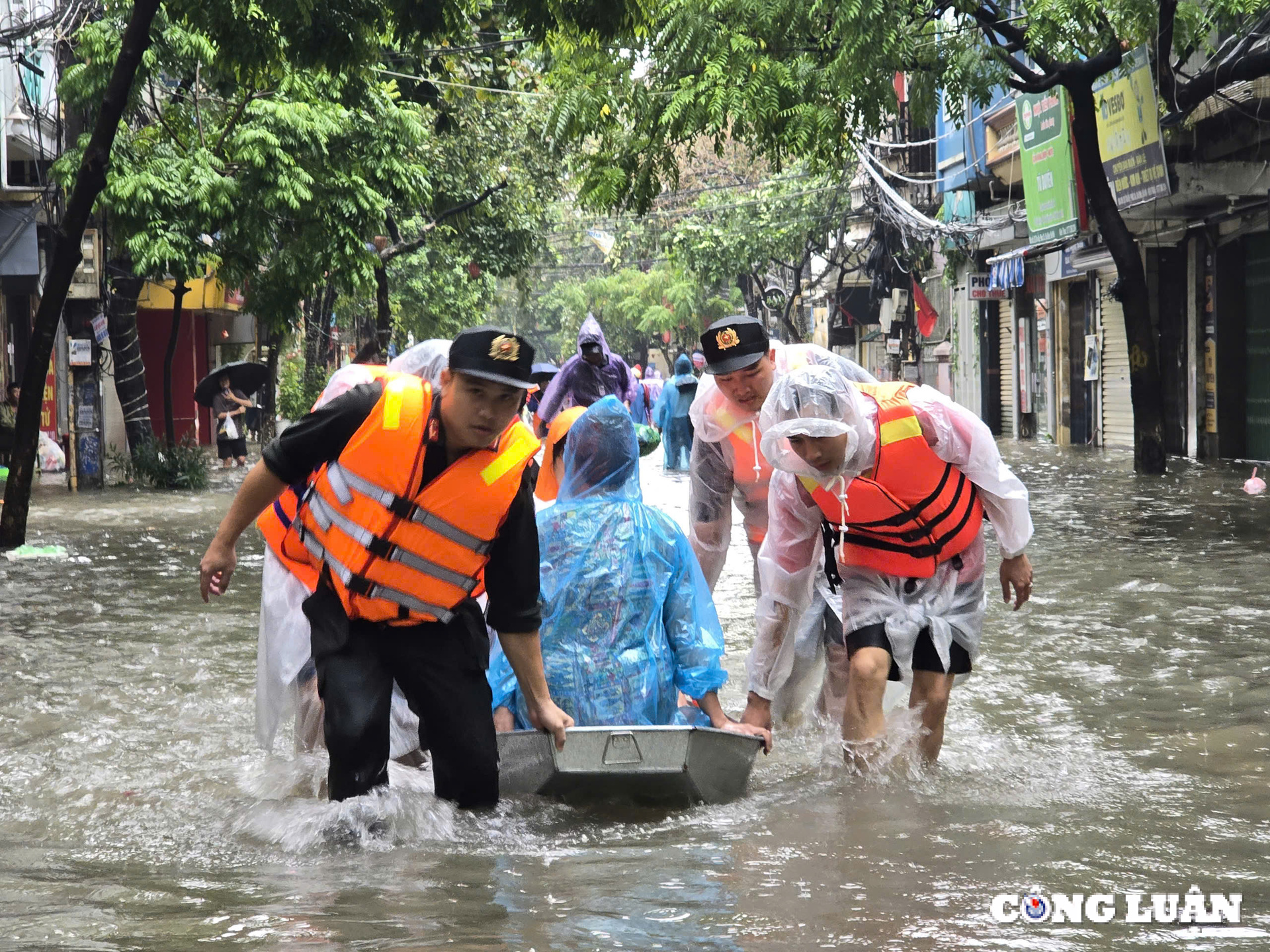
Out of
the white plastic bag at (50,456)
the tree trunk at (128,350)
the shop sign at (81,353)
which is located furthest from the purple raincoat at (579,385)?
the white plastic bag at (50,456)

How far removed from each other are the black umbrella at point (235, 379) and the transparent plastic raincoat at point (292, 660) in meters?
20.9

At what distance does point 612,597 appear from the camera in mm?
5020

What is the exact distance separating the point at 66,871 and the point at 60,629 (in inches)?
208

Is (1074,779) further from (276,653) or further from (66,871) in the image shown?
(66,871)

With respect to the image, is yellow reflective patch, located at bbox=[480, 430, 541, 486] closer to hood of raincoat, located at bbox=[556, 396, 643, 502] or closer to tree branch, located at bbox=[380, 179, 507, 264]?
hood of raincoat, located at bbox=[556, 396, 643, 502]

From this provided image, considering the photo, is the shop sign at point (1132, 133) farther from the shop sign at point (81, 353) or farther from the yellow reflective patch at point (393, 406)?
the yellow reflective patch at point (393, 406)

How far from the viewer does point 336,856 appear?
14.4ft

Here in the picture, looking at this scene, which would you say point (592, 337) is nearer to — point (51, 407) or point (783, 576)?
point (783, 576)

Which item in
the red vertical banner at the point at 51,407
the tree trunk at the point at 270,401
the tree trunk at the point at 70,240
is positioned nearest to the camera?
the tree trunk at the point at 70,240

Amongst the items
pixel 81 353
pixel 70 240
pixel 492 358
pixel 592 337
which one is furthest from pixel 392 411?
pixel 81 353

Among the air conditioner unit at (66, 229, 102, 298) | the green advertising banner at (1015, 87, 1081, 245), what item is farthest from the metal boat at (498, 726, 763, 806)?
the green advertising banner at (1015, 87, 1081, 245)

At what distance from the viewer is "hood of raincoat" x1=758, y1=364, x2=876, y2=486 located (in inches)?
188

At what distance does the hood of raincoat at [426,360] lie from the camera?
207 inches

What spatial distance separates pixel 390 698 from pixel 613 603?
2.89ft
